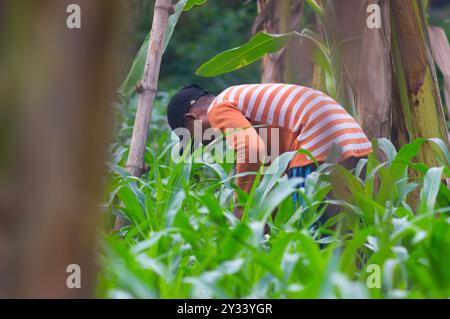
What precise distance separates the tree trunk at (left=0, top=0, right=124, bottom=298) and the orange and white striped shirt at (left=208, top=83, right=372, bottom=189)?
1.35 meters

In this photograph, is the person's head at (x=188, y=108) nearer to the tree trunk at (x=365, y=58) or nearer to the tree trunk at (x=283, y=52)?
the tree trunk at (x=365, y=58)

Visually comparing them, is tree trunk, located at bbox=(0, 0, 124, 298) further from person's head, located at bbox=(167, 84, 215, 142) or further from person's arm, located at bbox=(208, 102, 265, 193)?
person's head, located at bbox=(167, 84, 215, 142)

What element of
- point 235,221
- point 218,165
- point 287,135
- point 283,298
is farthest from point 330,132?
point 283,298

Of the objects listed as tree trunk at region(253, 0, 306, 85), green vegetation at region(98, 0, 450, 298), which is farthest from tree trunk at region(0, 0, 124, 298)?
tree trunk at region(253, 0, 306, 85)

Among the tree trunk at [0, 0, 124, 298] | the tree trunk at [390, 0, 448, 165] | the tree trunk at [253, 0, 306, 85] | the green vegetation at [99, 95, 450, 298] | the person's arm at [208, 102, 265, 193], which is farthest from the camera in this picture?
the tree trunk at [253, 0, 306, 85]

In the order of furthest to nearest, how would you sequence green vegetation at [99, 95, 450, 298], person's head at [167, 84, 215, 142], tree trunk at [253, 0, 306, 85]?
Answer: 1. tree trunk at [253, 0, 306, 85]
2. person's head at [167, 84, 215, 142]
3. green vegetation at [99, 95, 450, 298]

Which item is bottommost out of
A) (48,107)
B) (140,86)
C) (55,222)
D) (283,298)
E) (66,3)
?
(283,298)

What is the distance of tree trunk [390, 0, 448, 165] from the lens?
2.44 m

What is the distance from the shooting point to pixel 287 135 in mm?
2445

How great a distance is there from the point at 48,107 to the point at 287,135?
5.39ft

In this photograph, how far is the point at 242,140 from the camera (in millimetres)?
2205

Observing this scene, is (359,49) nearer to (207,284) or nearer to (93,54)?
(207,284)

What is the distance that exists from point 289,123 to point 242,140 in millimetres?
262

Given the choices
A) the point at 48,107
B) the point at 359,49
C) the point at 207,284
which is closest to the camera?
the point at 48,107
